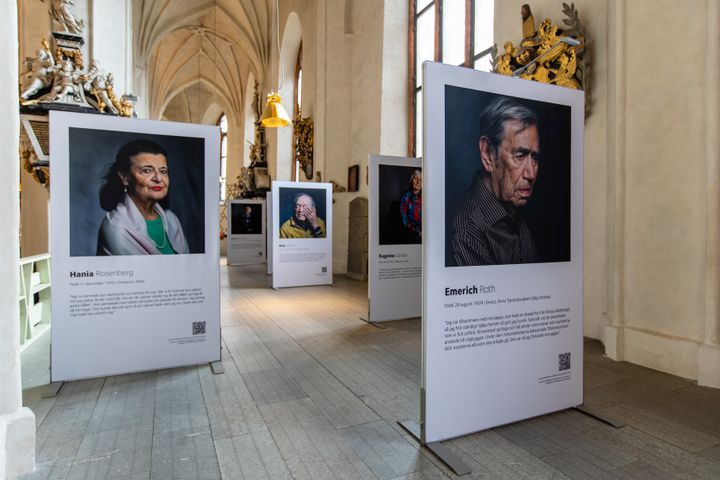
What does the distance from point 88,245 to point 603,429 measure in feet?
12.3

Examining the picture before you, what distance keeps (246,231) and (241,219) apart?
0.43m

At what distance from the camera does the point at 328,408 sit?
117 inches

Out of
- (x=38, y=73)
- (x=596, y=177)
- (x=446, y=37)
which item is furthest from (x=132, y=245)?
(x=446, y=37)

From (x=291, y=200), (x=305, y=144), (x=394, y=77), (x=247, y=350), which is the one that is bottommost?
(x=247, y=350)

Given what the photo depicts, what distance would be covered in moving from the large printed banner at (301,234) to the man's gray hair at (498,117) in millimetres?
6522

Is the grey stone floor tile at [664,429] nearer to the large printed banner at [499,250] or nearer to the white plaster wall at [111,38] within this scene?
the large printed banner at [499,250]

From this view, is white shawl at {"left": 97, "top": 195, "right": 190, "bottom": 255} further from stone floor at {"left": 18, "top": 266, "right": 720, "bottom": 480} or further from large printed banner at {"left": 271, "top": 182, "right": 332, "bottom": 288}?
large printed banner at {"left": 271, "top": 182, "right": 332, "bottom": 288}

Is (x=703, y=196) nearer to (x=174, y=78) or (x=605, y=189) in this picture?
(x=605, y=189)

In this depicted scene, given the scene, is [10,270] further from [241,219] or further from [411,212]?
[241,219]

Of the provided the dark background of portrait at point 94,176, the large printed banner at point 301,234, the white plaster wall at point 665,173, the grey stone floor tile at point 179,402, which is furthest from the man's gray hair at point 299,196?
the white plaster wall at point 665,173

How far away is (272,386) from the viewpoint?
11.2ft

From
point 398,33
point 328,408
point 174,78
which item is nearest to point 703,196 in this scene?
point 328,408

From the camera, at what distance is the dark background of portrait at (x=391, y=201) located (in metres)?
5.62

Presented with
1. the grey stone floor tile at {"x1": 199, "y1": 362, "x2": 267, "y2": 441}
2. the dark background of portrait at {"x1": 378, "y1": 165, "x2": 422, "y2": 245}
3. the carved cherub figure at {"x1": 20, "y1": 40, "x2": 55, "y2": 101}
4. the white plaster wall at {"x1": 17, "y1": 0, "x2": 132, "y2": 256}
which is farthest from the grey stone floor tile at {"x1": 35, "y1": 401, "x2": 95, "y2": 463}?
the white plaster wall at {"x1": 17, "y1": 0, "x2": 132, "y2": 256}
